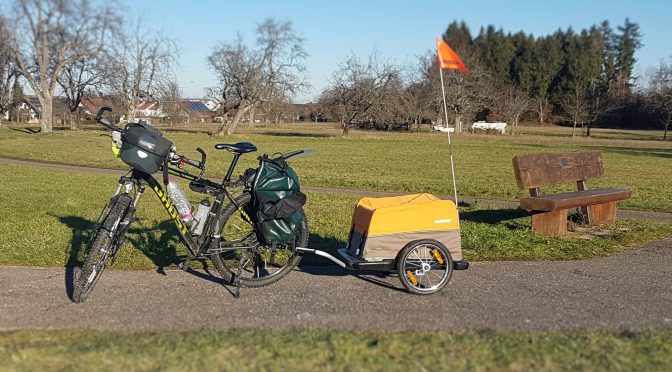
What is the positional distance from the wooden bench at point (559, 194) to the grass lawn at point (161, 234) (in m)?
0.27

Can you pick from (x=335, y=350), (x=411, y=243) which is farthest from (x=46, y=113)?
(x=335, y=350)

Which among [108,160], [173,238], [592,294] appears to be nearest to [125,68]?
[108,160]

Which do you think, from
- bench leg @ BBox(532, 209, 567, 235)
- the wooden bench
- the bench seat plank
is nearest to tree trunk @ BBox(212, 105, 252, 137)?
the wooden bench

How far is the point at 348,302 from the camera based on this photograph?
17.3 feet

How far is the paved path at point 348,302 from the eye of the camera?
4.68m

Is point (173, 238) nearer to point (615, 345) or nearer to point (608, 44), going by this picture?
point (615, 345)

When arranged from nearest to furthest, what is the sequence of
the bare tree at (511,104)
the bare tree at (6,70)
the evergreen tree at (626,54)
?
the bare tree at (6,70) < the bare tree at (511,104) < the evergreen tree at (626,54)

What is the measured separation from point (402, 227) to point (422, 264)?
0.37m

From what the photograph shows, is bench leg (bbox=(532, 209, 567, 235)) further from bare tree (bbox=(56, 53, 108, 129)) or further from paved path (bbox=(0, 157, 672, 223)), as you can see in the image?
bare tree (bbox=(56, 53, 108, 129))

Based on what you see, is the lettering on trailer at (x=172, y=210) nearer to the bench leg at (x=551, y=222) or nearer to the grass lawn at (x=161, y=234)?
the grass lawn at (x=161, y=234)

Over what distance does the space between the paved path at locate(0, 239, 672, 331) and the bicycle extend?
19 centimetres

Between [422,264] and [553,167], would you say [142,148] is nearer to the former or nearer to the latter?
[422,264]

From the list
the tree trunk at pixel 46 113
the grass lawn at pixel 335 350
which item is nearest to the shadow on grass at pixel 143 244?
the grass lawn at pixel 335 350

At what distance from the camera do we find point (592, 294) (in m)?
5.60
